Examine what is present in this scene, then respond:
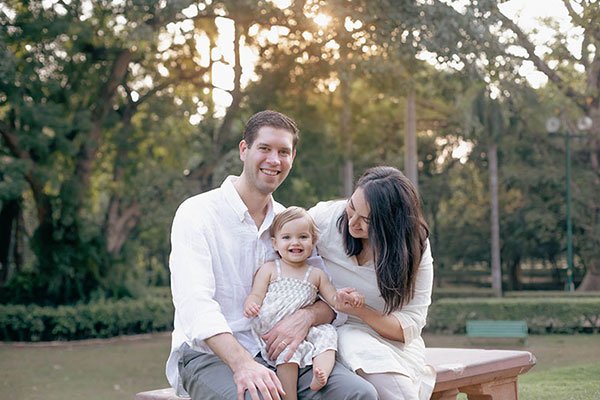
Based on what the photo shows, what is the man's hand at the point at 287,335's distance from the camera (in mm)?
3977

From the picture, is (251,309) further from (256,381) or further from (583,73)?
(583,73)

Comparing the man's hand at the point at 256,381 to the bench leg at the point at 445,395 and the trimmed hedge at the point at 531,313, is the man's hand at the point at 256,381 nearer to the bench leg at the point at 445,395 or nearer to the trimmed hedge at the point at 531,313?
the bench leg at the point at 445,395

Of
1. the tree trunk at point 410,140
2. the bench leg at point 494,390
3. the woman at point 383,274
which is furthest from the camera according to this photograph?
the tree trunk at point 410,140

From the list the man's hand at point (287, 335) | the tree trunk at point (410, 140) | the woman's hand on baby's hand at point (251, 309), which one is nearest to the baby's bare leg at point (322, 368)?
the man's hand at point (287, 335)

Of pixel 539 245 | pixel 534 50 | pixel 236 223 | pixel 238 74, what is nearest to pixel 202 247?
pixel 236 223

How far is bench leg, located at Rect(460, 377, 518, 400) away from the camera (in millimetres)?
5539

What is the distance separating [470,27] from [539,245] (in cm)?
2494

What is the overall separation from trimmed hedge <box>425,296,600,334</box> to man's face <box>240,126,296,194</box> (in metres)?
16.4

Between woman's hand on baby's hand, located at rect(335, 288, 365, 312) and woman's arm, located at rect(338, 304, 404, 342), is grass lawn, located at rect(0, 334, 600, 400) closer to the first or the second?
woman's arm, located at rect(338, 304, 404, 342)

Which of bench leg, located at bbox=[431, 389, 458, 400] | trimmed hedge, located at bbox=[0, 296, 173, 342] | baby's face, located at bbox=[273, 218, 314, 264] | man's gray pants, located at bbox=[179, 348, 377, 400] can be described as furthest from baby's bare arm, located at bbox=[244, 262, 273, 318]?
trimmed hedge, located at bbox=[0, 296, 173, 342]

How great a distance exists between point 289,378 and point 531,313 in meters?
17.0

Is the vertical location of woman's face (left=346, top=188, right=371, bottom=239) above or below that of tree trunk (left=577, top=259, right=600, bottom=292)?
above

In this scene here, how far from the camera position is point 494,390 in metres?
5.64

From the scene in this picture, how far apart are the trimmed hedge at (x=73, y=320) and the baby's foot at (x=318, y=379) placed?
1730cm
